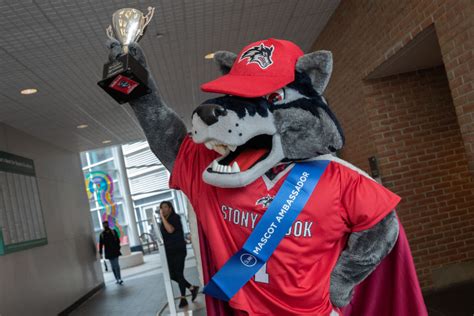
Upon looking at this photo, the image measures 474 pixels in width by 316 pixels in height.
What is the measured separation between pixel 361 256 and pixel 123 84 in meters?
0.98

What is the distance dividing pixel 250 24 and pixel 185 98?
329cm

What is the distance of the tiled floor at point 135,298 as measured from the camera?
726 centimetres

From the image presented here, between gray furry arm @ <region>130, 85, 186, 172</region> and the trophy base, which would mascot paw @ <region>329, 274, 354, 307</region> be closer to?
gray furry arm @ <region>130, 85, 186, 172</region>

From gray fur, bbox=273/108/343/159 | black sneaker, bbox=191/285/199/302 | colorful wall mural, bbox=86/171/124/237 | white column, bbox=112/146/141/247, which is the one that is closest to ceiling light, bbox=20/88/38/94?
black sneaker, bbox=191/285/199/302

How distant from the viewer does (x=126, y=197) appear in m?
24.3

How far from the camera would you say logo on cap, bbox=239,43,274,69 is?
1.84m

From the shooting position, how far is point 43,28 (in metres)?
4.82

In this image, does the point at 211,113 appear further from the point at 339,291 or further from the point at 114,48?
the point at 339,291

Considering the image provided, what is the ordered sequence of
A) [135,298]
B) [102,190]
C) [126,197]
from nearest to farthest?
1. [135,298]
2. [102,190]
3. [126,197]

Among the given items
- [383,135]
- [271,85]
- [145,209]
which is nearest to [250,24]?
[383,135]

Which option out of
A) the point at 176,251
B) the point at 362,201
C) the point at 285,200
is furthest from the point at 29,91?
the point at 362,201

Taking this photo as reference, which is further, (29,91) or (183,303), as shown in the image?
(183,303)

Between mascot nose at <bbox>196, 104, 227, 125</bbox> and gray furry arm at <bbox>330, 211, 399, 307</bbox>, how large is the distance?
60 cm

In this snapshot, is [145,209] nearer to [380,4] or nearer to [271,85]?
[380,4]
